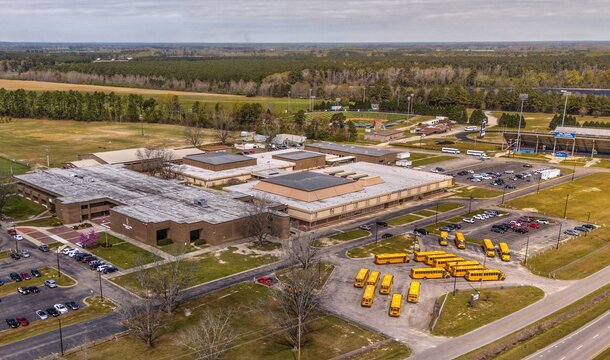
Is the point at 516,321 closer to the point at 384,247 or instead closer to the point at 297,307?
the point at 297,307

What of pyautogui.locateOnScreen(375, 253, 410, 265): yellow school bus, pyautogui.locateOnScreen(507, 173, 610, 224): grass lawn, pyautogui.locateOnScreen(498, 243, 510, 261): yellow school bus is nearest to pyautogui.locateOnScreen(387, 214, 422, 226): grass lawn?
pyautogui.locateOnScreen(375, 253, 410, 265): yellow school bus

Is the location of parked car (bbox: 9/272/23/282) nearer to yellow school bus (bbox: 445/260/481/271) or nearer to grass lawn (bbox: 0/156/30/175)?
yellow school bus (bbox: 445/260/481/271)

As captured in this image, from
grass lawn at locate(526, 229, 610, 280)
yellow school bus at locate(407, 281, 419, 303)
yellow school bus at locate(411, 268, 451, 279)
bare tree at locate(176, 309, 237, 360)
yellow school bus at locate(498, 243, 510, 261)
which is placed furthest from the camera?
yellow school bus at locate(498, 243, 510, 261)

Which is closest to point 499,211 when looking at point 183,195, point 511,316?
point 511,316

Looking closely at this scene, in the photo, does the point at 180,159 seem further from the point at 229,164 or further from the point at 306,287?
the point at 306,287

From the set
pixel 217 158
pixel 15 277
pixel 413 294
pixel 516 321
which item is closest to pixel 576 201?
pixel 516 321

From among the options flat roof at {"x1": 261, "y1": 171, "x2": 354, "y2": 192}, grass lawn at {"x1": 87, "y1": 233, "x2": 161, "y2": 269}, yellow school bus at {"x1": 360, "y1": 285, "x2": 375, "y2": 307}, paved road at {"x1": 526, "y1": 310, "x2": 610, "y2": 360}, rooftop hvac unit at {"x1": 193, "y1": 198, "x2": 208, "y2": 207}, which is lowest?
grass lawn at {"x1": 87, "y1": 233, "x2": 161, "y2": 269}

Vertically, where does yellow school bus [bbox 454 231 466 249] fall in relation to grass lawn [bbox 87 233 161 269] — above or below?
above

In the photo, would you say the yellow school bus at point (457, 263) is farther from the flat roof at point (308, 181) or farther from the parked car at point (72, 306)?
the parked car at point (72, 306)
